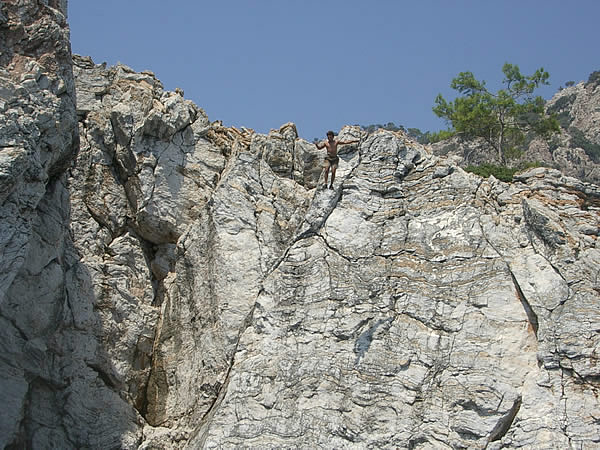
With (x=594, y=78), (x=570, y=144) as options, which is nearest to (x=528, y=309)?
(x=570, y=144)

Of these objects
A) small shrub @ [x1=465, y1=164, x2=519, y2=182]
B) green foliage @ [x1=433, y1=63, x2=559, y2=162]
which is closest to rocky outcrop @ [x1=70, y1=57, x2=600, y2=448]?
small shrub @ [x1=465, y1=164, x2=519, y2=182]

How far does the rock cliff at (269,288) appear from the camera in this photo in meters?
19.0

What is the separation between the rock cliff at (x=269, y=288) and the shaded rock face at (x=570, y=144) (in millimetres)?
27259

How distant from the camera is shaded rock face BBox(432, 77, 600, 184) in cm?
5461

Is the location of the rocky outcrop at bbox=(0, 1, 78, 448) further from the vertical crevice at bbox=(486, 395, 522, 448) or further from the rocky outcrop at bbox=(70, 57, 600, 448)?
the vertical crevice at bbox=(486, 395, 522, 448)

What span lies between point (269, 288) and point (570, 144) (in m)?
63.3

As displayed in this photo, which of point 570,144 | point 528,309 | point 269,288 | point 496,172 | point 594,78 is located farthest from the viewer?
point 594,78

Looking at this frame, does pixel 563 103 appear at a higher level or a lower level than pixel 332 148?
higher

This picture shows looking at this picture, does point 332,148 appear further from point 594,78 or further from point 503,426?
point 594,78

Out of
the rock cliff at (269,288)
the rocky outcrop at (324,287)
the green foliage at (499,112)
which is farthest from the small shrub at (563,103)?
the rock cliff at (269,288)

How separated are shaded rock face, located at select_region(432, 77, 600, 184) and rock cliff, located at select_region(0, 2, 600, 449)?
1073 inches

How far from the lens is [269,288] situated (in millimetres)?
21781

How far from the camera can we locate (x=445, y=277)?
2117 centimetres

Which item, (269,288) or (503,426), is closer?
(503,426)
